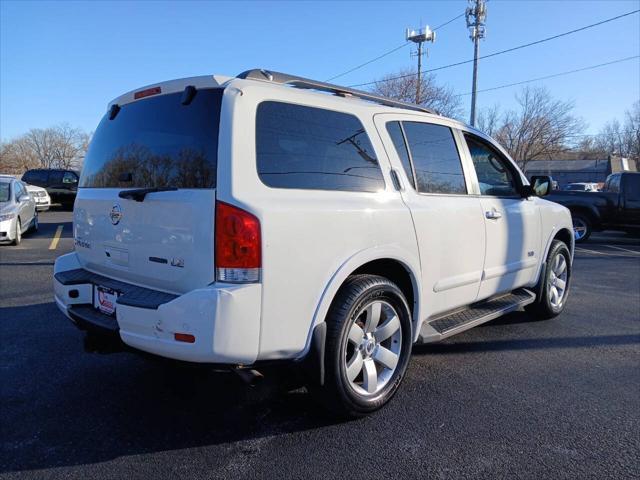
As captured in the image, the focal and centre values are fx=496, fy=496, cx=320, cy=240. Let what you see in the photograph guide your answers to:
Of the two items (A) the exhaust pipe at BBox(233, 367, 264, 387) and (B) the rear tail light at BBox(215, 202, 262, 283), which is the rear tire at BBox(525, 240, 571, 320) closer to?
(A) the exhaust pipe at BBox(233, 367, 264, 387)

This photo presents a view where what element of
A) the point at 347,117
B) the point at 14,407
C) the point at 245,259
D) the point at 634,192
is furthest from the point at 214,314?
the point at 634,192

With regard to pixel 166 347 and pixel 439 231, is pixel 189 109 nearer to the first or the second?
pixel 166 347

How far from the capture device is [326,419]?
9.98 feet

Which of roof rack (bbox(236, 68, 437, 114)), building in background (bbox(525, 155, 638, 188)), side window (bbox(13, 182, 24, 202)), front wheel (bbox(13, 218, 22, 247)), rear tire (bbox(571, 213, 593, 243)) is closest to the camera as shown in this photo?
roof rack (bbox(236, 68, 437, 114))

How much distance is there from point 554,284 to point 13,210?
1003cm

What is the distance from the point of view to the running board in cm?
357

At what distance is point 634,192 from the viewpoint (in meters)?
12.9

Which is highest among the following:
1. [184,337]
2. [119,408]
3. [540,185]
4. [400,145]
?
[400,145]

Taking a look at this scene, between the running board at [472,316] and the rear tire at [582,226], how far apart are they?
30.7 ft

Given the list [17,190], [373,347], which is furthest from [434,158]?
[17,190]

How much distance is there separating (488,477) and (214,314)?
1591 millimetres

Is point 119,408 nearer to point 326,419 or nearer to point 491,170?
point 326,419

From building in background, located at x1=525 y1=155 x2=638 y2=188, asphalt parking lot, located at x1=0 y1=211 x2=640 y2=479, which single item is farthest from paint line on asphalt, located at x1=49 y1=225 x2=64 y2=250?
building in background, located at x1=525 y1=155 x2=638 y2=188

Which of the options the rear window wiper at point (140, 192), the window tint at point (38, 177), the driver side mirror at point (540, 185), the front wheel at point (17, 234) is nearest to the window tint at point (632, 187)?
the driver side mirror at point (540, 185)
